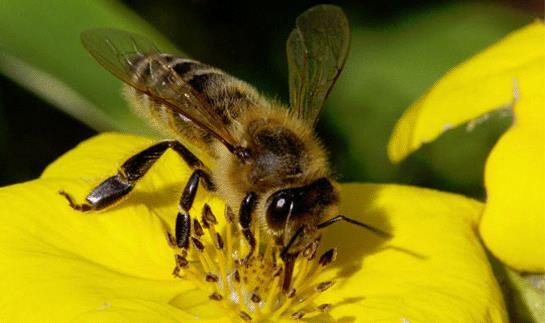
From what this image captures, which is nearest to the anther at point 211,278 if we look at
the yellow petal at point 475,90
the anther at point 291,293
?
the anther at point 291,293

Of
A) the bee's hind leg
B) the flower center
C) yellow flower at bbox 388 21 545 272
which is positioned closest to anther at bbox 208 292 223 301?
the flower center

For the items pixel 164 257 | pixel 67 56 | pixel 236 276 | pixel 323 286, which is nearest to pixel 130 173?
pixel 164 257

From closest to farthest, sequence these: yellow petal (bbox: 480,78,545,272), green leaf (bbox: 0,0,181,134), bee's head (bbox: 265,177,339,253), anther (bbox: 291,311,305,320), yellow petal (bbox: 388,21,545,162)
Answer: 1. bee's head (bbox: 265,177,339,253)
2. anther (bbox: 291,311,305,320)
3. yellow petal (bbox: 480,78,545,272)
4. yellow petal (bbox: 388,21,545,162)
5. green leaf (bbox: 0,0,181,134)

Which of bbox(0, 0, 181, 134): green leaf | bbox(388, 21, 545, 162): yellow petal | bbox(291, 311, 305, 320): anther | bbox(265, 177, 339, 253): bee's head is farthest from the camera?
bbox(0, 0, 181, 134): green leaf

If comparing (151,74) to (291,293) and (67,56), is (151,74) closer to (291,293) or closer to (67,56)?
(291,293)

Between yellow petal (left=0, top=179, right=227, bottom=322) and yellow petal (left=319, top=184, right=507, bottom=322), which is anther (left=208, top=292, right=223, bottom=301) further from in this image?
yellow petal (left=319, top=184, right=507, bottom=322)

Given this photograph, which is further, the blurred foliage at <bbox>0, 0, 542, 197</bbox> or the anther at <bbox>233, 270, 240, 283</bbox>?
the blurred foliage at <bbox>0, 0, 542, 197</bbox>

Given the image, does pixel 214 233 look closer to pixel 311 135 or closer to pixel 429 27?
pixel 311 135

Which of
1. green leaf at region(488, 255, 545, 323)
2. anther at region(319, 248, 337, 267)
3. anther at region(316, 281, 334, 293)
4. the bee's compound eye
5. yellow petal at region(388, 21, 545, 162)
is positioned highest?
yellow petal at region(388, 21, 545, 162)
